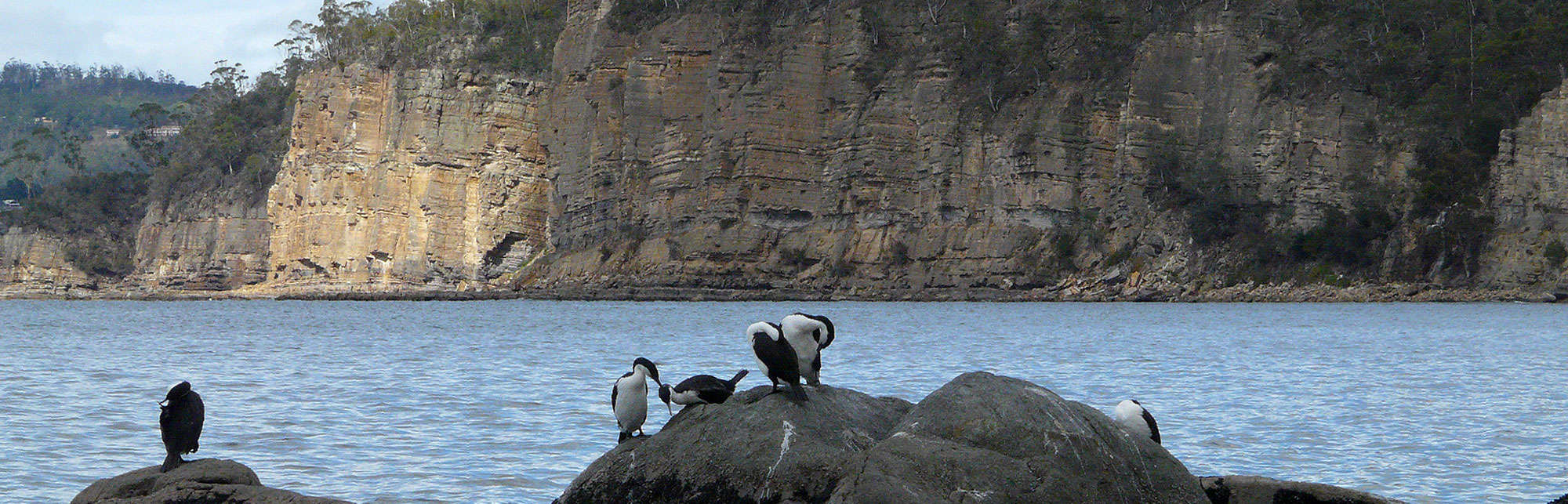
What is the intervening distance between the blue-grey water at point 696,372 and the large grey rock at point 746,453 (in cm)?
382

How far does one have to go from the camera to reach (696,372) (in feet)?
94.7

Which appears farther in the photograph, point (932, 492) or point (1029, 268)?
point (1029, 268)

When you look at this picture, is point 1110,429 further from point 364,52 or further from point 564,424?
point 364,52

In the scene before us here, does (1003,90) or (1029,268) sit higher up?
(1003,90)

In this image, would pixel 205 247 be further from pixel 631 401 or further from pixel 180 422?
pixel 631 401

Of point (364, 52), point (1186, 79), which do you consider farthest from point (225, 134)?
point (1186, 79)

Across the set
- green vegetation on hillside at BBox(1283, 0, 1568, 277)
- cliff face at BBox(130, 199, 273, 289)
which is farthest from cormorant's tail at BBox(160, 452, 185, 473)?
cliff face at BBox(130, 199, 273, 289)

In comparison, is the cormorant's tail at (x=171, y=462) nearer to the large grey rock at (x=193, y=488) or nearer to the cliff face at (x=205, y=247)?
the large grey rock at (x=193, y=488)

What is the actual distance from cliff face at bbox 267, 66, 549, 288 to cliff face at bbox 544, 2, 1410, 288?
3809mm

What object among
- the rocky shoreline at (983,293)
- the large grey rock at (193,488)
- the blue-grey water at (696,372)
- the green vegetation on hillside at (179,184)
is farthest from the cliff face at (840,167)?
the large grey rock at (193,488)

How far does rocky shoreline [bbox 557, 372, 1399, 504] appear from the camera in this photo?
30.7ft

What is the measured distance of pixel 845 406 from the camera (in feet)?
35.2

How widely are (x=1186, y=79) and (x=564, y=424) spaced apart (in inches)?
2262

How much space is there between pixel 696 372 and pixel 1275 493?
1894cm
